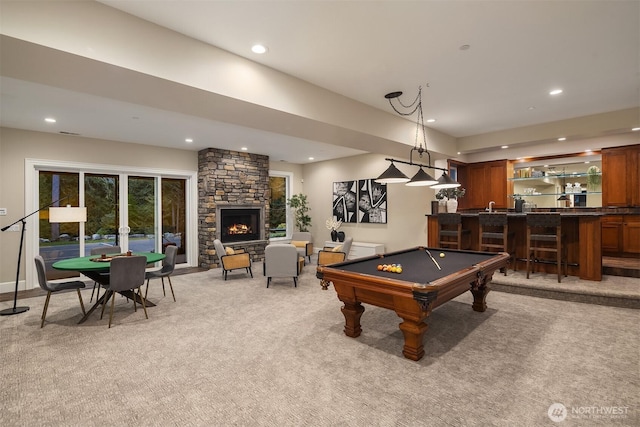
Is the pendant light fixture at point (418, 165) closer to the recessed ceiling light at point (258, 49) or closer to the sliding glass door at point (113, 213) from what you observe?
the recessed ceiling light at point (258, 49)

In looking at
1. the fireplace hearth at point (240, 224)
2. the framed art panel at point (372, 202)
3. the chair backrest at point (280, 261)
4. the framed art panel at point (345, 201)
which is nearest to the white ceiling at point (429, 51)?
the chair backrest at point (280, 261)

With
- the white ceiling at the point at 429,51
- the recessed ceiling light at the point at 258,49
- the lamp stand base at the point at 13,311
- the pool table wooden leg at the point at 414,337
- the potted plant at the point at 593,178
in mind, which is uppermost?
the white ceiling at the point at 429,51

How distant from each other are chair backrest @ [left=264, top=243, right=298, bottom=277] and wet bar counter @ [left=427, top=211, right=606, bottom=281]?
3.54 metres

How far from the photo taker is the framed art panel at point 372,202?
8016 mm

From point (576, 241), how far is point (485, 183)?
301 centimetres

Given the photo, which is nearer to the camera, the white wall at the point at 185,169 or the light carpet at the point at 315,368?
the light carpet at the point at 315,368

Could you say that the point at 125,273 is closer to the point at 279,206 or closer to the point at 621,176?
the point at 279,206

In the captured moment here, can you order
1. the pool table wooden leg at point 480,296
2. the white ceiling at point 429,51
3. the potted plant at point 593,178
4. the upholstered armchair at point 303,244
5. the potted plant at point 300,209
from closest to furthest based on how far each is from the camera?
the white ceiling at point 429,51 < the pool table wooden leg at point 480,296 < the potted plant at point 593,178 < the upholstered armchair at point 303,244 < the potted plant at point 300,209

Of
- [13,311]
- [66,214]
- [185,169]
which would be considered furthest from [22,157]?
[13,311]

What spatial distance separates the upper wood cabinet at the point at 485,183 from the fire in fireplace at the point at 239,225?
5.45 m

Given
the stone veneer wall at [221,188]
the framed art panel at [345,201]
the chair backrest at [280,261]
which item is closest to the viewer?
the chair backrest at [280,261]

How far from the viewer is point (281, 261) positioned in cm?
559

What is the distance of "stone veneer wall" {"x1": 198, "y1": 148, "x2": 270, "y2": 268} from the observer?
746 centimetres

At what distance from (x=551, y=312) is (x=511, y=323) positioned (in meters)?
0.80
